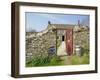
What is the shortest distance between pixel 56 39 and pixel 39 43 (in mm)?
154

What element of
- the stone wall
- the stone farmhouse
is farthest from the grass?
Answer: the stone wall

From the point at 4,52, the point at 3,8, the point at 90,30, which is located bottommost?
the point at 4,52

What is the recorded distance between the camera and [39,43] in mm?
1972

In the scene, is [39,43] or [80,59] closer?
[39,43]

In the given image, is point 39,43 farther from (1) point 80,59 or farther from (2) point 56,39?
(1) point 80,59

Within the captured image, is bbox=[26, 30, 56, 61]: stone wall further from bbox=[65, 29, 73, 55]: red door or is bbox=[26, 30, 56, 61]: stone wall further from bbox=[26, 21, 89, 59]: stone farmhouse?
bbox=[65, 29, 73, 55]: red door

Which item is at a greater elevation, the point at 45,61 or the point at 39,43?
Result: the point at 39,43

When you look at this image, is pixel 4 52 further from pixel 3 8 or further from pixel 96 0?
pixel 96 0

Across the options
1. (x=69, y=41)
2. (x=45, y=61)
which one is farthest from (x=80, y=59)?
(x=45, y=61)

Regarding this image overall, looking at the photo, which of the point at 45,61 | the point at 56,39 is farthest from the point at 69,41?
the point at 45,61

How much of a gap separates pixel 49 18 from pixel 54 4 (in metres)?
0.12

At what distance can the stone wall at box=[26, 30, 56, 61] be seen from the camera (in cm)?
194

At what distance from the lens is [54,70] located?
202cm

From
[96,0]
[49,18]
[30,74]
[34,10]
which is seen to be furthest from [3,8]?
[96,0]
